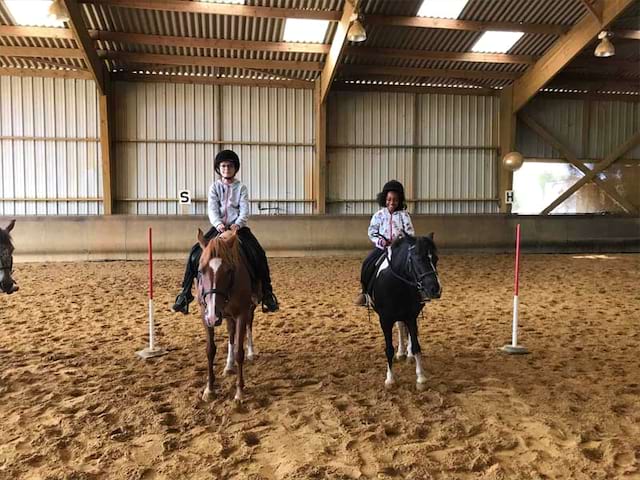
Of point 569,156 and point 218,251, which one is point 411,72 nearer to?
point 569,156

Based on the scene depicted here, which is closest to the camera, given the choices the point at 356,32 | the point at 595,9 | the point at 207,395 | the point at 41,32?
the point at 207,395

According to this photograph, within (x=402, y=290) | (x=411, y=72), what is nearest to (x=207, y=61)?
(x=411, y=72)

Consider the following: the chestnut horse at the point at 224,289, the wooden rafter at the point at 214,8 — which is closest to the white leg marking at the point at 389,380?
the chestnut horse at the point at 224,289

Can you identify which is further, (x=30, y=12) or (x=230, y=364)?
(x=30, y=12)

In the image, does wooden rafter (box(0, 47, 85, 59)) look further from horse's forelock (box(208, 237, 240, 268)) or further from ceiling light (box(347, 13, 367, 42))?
horse's forelock (box(208, 237, 240, 268))

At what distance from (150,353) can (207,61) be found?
35.6 feet

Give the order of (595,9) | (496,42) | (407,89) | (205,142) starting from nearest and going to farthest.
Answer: (595,9) < (496,42) < (205,142) < (407,89)

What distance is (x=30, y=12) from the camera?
11.5 meters

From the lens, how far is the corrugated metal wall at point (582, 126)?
17047mm

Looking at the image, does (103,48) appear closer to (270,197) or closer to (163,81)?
(163,81)

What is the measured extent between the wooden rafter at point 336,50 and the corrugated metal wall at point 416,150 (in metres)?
1.40

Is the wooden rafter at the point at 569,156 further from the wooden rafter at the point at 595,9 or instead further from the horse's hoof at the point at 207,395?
the horse's hoof at the point at 207,395

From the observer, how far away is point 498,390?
421 cm

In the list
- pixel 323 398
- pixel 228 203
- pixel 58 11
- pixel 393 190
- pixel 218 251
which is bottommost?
pixel 323 398
